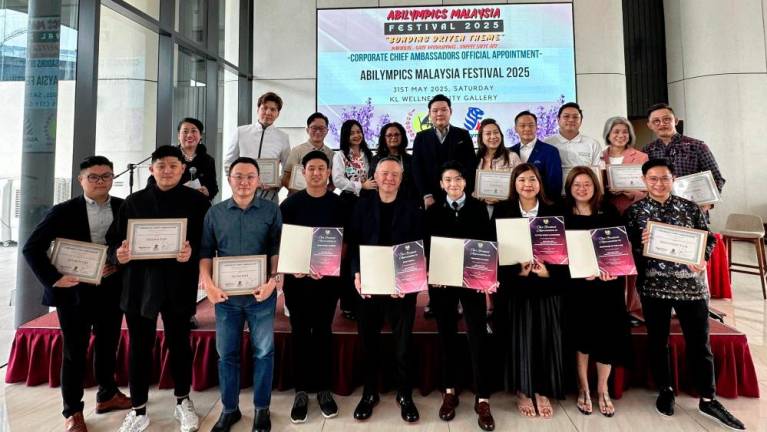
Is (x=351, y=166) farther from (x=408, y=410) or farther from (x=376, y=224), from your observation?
(x=408, y=410)

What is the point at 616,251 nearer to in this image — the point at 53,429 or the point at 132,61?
the point at 53,429

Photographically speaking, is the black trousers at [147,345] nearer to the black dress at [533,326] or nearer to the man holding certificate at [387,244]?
the man holding certificate at [387,244]

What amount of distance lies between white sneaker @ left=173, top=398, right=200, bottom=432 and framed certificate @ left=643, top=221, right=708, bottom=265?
102 inches

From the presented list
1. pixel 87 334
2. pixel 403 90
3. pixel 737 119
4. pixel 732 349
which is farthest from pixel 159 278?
pixel 737 119

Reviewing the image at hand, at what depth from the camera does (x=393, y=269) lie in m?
1.89

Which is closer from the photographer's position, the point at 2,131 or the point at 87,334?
the point at 87,334

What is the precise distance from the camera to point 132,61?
151 inches

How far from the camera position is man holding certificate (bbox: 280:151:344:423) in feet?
6.70

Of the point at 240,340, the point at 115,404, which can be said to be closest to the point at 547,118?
the point at 240,340

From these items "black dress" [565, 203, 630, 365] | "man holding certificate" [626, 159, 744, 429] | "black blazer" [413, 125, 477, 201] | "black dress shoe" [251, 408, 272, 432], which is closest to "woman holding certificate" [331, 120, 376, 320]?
"black blazer" [413, 125, 477, 201]

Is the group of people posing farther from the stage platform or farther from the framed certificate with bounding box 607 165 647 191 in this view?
the framed certificate with bounding box 607 165 647 191

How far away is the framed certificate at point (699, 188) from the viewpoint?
2.32m

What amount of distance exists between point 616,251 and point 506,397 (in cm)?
112

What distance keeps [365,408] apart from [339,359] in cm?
39
